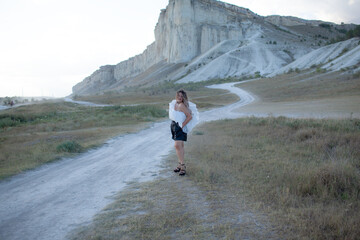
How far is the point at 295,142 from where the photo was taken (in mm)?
9312

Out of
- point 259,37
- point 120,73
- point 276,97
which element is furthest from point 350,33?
point 120,73

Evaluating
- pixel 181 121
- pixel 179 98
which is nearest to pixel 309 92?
pixel 179 98

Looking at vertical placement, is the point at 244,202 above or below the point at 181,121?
below

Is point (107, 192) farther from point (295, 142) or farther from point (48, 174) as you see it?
point (295, 142)

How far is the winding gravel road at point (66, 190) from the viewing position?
4105 mm

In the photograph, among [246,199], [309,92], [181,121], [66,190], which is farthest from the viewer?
[309,92]

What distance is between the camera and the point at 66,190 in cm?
570

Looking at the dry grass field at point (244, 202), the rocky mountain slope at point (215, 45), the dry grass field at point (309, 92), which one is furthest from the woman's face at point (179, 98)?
the rocky mountain slope at point (215, 45)

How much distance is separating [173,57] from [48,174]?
3893 inches

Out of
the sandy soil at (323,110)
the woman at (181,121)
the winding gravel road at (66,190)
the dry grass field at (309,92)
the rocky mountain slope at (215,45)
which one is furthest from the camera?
the rocky mountain slope at (215,45)

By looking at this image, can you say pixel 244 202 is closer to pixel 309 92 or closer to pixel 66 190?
pixel 66 190

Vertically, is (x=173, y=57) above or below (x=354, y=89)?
above

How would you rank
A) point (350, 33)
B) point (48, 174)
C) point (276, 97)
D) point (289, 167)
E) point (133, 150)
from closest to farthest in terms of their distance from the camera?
point (289, 167), point (48, 174), point (133, 150), point (276, 97), point (350, 33)

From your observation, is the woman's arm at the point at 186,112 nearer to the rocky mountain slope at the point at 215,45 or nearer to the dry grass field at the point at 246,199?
the dry grass field at the point at 246,199
